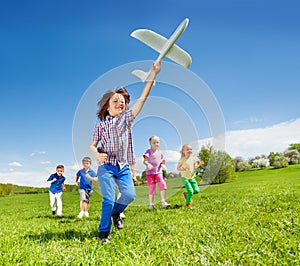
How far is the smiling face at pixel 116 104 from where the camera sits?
15.5ft

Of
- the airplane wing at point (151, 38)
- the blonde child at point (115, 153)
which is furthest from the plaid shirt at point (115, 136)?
the airplane wing at point (151, 38)

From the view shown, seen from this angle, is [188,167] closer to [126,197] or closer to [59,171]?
[126,197]

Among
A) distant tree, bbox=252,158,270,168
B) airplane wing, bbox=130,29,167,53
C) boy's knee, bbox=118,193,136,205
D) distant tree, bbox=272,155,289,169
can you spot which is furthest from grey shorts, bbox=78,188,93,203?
distant tree, bbox=272,155,289,169

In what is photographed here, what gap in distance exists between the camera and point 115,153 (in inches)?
176

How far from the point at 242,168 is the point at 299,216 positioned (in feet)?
119

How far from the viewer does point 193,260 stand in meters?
3.14

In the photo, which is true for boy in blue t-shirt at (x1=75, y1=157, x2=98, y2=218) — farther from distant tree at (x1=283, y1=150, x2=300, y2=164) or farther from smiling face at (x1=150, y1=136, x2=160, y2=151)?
distant tree at (x1=283, y1=150, x2=300, y2=164)

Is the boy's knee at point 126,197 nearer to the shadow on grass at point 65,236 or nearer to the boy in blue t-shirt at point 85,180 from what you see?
the shadow on grass at point 65,236

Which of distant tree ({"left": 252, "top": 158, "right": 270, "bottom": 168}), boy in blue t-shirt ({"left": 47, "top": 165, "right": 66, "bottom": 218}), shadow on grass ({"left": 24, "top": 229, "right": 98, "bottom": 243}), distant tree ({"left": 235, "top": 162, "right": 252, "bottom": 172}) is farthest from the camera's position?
distant tree ({"left": 252, "top": 158, "right": 270, "bottom": 168})

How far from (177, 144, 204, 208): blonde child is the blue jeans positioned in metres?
3.13

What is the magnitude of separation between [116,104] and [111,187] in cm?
120

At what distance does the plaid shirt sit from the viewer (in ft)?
14.7

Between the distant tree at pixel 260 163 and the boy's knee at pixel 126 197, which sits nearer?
the boy's knee at pixel 126 197

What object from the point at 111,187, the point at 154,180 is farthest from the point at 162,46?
the point at 154,180
